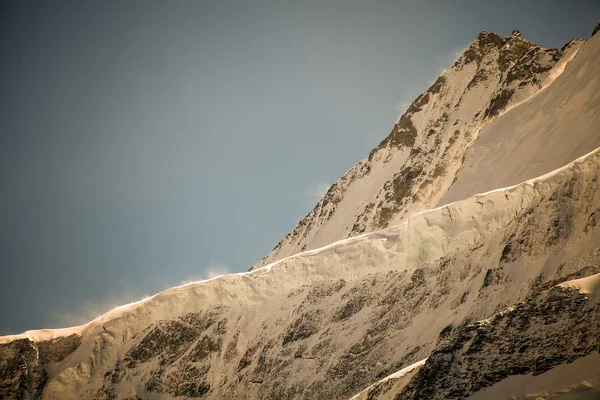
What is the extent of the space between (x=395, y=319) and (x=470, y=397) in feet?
51.8

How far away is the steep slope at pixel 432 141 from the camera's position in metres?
68.2

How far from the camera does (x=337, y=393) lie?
30344mm

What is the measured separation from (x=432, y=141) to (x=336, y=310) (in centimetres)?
4831

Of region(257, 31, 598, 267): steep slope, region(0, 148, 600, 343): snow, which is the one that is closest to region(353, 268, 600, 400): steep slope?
region(0, 148, 600, 343): snow

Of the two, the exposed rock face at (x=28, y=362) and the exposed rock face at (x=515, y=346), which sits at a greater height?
the exposed rock face at (x=28, y=362)

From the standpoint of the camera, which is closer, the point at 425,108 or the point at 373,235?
the point at 373,235

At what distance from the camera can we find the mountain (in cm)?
1720

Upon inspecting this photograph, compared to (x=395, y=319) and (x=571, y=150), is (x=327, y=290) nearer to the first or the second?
(x=395, y=319)

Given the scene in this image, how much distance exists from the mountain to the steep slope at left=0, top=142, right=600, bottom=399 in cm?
11

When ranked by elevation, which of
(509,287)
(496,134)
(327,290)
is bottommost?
(509,287)

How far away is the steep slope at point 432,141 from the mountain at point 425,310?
2.00 metres

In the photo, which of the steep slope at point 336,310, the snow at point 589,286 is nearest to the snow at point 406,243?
the steep slope at point 336,310

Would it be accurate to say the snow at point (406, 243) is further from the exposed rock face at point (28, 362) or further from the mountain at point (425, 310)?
the exposed rock face at point (28, 362)

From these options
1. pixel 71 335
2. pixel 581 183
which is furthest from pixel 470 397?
pixel 71 335
